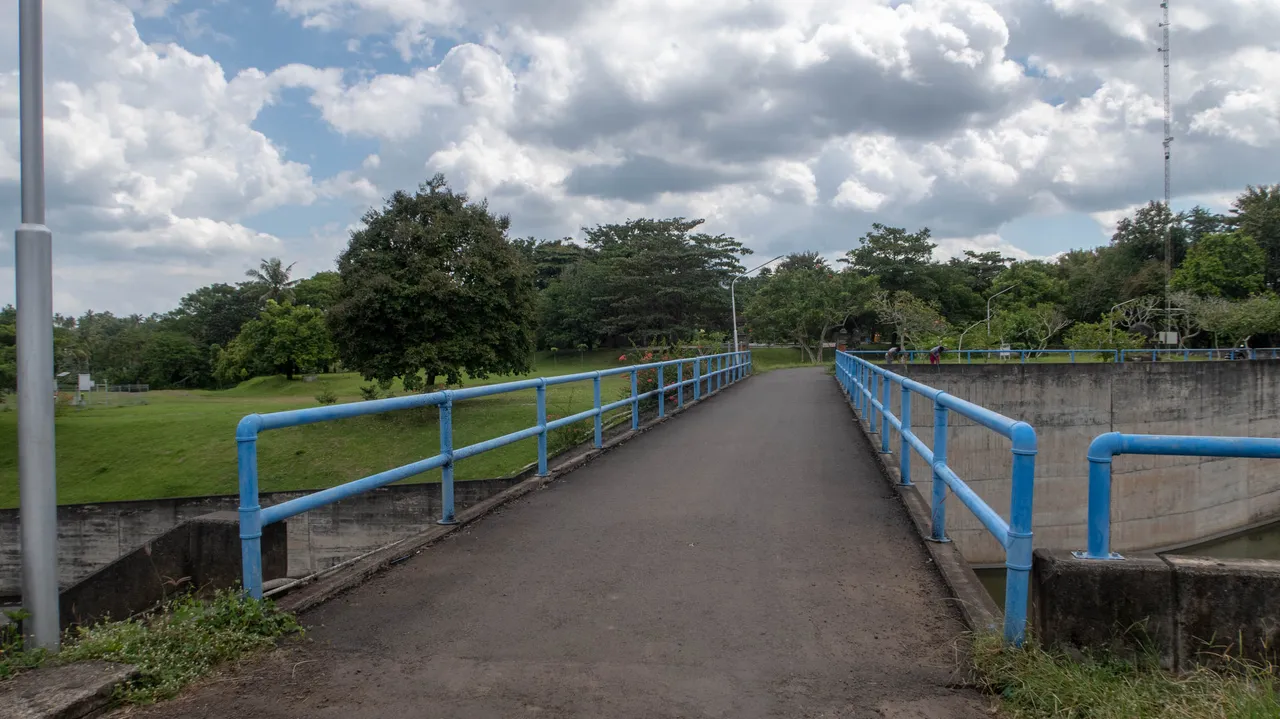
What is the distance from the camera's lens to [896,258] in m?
68.9

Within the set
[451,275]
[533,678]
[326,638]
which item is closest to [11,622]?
[326,638]

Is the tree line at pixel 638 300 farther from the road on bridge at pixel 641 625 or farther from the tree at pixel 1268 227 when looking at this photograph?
the road on bridge at pixel 641 625

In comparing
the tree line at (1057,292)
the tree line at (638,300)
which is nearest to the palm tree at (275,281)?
the tree line at (638,300)

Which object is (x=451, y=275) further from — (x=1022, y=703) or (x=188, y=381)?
(x=188, y=381)

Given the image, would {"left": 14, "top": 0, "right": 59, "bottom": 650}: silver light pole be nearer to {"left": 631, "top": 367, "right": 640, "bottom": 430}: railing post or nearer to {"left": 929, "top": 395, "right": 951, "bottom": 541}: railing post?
{"left": 929, "top": 395, "right": 951, "bottom": 541}: railing post

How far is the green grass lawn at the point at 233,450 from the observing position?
22.8m

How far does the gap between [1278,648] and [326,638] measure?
4142 mm

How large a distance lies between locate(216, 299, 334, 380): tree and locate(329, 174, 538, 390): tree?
2997cm

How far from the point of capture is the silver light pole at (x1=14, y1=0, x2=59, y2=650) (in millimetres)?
3697

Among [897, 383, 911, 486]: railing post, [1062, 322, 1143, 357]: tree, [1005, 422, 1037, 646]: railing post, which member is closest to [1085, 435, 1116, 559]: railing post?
[1005, 422, 1037, 646]: railing post

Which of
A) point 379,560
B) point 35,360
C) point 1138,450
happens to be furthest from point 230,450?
point 1138,450

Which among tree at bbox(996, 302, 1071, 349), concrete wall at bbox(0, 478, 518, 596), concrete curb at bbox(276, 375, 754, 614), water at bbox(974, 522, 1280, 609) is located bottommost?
water at bbox(974, 522, 1280, 609)

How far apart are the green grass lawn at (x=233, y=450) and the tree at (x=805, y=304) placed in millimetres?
33193

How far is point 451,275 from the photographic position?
28312 millimetres
